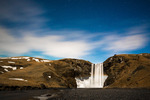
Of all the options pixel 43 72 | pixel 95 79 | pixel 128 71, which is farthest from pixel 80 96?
pixel 95 79

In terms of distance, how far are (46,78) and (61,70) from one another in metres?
25.6

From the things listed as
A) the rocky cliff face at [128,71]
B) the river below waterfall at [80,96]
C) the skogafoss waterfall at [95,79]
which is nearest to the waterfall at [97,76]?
the skogafoss waterfall at [95,79]

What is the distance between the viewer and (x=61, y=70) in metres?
127

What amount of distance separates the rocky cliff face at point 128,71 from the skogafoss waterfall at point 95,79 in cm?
624

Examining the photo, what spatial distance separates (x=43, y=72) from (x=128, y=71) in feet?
243

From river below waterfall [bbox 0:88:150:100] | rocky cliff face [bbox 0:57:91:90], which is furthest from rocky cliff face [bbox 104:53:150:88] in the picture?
river below waterfall [bbox 0:88:150:100]

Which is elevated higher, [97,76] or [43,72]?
[43,72]

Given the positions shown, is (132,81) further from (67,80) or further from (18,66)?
(18,66)

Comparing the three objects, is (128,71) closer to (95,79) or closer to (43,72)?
(95,79)

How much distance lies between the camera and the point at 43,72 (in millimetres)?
109250

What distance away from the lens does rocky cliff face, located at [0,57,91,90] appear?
3395 inches

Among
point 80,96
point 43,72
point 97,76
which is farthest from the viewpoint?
point 97,76

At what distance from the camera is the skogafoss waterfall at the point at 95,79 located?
13425 cm

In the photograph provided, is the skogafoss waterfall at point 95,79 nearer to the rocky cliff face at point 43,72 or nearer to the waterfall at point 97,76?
the waterfall at point 97,76
